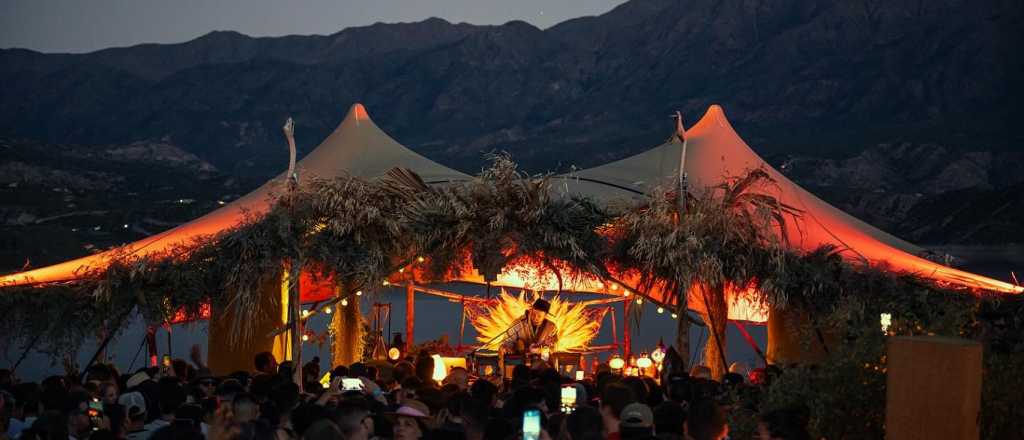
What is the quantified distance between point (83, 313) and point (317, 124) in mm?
167130

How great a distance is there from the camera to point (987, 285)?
15266mm

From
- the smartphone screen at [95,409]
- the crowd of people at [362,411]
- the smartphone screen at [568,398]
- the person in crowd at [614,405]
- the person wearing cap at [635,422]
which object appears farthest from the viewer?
the smartphone screen at [568,398]

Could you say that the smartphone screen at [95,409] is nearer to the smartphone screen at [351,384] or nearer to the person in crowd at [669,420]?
the smartphone screen at [351,384]

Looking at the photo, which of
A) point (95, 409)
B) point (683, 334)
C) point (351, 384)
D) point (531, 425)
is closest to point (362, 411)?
point (531, 425)

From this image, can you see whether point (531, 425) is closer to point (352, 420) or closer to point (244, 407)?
point (352, 420)

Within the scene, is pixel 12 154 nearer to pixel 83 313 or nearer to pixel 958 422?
pixel 83 313

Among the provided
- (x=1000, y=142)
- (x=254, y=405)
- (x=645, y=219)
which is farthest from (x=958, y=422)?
(x=1000, y=142)

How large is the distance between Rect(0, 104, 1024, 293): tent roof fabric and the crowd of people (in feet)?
10.9

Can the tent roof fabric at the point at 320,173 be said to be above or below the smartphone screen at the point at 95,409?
above

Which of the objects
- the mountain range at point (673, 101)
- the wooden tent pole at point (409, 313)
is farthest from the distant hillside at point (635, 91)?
the wooden tent pole at point (409, 313)

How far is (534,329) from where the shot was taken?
59.6ft

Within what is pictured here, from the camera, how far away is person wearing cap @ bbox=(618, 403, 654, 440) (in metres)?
8.05

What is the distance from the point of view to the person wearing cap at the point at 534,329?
18047mm

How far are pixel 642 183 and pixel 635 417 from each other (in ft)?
31.4
